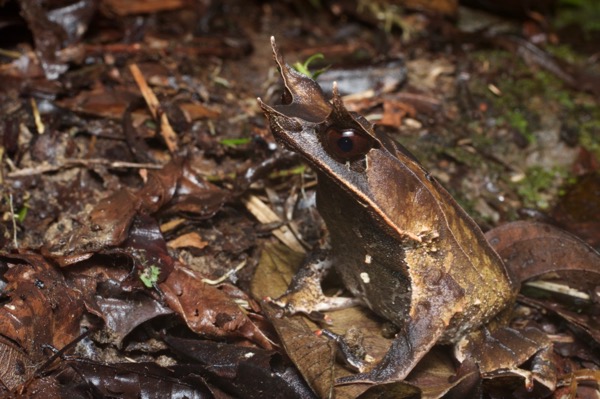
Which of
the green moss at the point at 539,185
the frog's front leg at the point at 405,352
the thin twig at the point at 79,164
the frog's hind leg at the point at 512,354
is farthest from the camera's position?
the green moss at the point at 539,185

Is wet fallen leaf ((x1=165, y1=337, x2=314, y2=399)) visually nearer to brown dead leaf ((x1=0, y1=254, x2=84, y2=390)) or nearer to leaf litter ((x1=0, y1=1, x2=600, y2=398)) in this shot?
leaf litter ((x1=0, y1=1, x2=600, y2=398))

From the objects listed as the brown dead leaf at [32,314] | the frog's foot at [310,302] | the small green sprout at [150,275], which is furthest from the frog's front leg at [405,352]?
the brown dead leaf at [32,314]

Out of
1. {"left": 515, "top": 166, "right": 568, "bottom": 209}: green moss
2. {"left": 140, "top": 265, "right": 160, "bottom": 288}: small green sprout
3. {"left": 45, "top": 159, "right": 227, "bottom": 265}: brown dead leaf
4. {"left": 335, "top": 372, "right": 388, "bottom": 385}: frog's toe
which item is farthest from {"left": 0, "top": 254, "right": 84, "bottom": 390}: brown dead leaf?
{"left": 515, "top": 166, "right": 568, "bottom": 209}: green moss

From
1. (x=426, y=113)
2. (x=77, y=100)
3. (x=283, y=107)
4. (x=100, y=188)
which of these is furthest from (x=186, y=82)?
(x=283, y=107)

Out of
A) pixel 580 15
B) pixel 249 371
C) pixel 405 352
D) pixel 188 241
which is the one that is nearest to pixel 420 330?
pixel 405 352

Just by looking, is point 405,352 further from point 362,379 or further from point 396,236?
point 396,236

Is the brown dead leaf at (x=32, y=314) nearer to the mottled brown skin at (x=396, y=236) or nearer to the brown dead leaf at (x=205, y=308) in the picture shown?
the brown dead leaf at (x=205, y=308)

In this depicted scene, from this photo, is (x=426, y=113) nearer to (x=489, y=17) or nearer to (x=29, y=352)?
(x=489, y=17)
